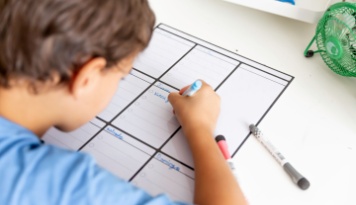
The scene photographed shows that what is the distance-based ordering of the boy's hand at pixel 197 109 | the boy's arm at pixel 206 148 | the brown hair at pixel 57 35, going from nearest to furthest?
the brown hair at pixel 57 35, the boy's arm at pixel 206 148, the boy's hand at pixel 197 109

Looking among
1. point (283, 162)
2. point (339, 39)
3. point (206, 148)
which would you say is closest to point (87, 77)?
point (206, 148)

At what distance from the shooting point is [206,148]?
681mm

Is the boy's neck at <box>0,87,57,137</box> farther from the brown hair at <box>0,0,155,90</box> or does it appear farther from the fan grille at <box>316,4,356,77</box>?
the fan grille at <box>316,4,356,77</box>

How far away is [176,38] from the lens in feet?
3.15

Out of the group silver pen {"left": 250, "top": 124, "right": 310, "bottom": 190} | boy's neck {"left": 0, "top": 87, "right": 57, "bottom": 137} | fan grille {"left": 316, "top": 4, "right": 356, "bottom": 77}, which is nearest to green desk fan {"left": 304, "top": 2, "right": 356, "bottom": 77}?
fan grille {"left": 316, "top": 4, "right": 356, "bottom": 77}

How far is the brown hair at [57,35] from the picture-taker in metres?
0.48

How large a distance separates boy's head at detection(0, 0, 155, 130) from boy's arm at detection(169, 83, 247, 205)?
20 cm

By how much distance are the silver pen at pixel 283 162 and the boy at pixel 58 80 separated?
0.24m

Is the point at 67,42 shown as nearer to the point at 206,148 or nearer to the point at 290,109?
the point at 206,148

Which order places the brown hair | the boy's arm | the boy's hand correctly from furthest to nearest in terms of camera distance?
the boy's hand < the boy's arm < the brown hair

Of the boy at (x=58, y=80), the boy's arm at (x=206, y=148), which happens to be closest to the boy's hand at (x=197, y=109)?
the boy's arm at (x=206, y=148)

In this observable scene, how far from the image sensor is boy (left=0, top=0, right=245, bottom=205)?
1.59 feet

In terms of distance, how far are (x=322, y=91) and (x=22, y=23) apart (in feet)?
1.98

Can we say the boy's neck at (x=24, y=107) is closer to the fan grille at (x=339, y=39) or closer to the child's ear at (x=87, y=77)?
the child's ear at (x=87, y=77)
